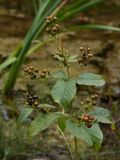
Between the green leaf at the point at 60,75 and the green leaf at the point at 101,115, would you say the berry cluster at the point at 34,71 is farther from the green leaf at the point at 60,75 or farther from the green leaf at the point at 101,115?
the green leaf at the point at 101,115

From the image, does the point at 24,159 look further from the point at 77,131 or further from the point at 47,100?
the point at 77,131

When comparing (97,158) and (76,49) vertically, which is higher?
(76,49)

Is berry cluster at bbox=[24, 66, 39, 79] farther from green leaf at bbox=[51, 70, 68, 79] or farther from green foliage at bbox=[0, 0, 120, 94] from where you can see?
green foliage at bbox=[0, 0, 120, 94]

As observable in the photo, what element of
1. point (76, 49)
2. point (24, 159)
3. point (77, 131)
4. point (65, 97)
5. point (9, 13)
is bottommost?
point (24, 159)

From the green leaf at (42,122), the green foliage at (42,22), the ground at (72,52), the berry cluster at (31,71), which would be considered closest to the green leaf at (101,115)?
the green leaf at (42,122)

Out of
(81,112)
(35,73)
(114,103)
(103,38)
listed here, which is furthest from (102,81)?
(103,38)

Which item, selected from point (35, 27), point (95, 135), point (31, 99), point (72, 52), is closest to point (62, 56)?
point (31, 99)
